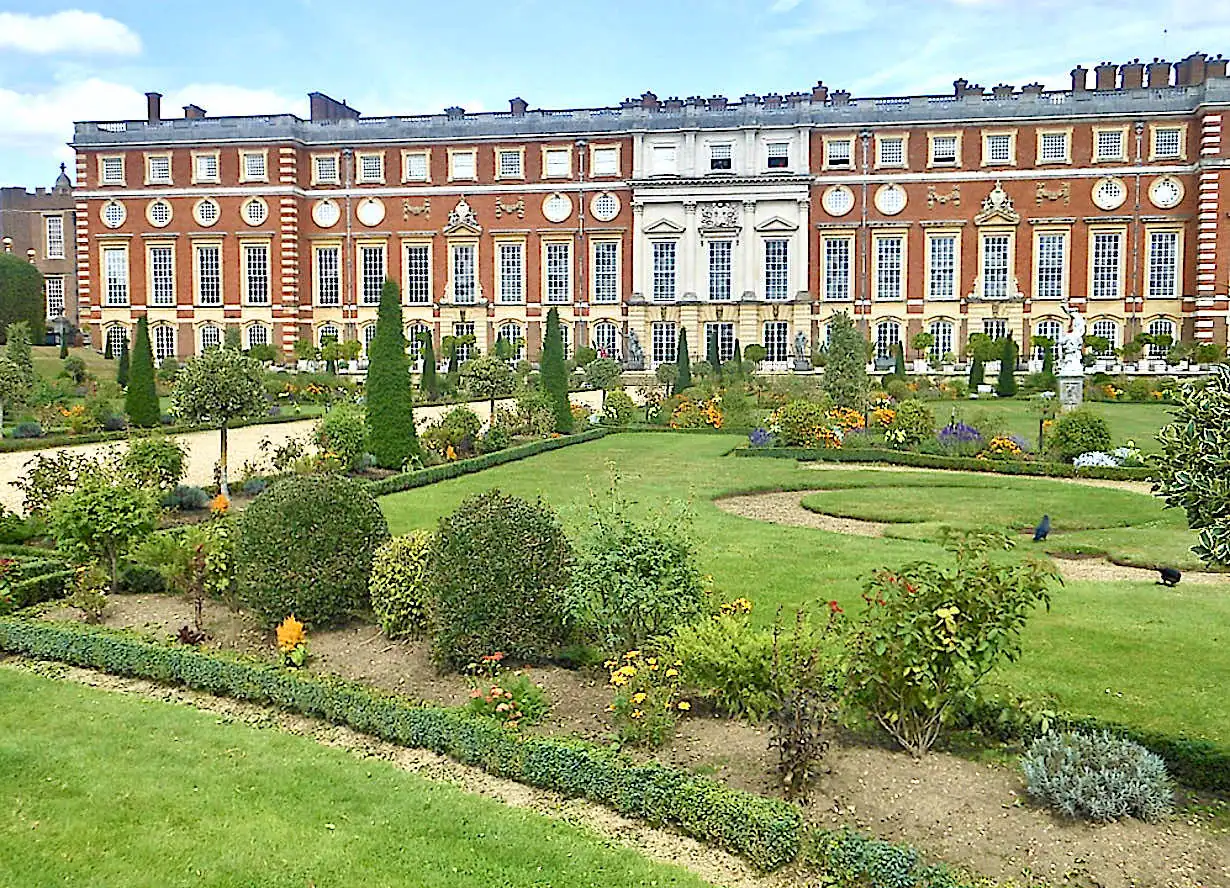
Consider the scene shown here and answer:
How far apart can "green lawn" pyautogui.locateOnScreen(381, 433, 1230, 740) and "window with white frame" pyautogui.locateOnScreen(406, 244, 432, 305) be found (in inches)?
1021

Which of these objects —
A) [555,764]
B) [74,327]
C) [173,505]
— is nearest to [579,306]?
[74,327]

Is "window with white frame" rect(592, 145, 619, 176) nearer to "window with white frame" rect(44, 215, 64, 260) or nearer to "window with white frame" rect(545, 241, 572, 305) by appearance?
"window with white frame" rect(545, 241, 572, 305)

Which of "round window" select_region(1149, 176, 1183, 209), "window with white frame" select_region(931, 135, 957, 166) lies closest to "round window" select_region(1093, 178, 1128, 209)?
"round window" select_region(1149, 176, 1183, 209)

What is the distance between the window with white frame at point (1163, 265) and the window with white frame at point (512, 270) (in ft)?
75.5

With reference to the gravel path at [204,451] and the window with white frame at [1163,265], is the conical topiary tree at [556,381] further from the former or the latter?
the window with white frame at [1163,265]

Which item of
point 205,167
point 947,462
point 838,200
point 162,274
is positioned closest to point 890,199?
point 838,200

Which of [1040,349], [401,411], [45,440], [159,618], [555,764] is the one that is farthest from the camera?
[1040,349]

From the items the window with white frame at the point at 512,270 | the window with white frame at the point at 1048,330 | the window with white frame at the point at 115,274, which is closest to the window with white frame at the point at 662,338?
the window with white frame at the point at 512,270

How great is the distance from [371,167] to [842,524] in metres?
36.0

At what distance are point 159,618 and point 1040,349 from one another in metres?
36.3

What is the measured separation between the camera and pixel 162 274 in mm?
46062

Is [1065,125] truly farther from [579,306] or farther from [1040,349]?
[579,306]

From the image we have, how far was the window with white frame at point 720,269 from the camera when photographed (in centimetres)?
4378

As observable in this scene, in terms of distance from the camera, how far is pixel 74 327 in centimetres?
5122
